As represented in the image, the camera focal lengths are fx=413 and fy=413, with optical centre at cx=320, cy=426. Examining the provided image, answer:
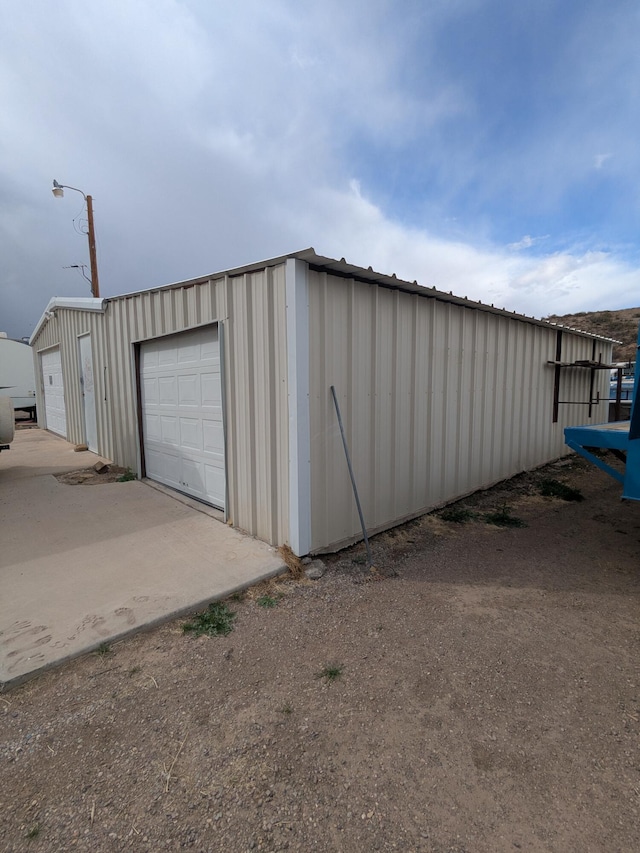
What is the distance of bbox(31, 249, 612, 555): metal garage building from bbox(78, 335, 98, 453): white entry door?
1.06 metres

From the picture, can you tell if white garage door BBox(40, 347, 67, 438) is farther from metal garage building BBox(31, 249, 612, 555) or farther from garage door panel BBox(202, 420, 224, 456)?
garage door panel BBox(202, 420, 224, 456)

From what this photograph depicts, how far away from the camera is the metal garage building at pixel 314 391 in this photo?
12.0ft

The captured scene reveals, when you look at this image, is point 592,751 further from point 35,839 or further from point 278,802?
point 35,839

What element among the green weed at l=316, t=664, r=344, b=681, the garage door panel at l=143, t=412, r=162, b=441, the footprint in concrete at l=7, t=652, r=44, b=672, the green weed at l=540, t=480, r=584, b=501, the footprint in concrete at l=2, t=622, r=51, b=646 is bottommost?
the green weed at l=540, t=480, r=584, b=501

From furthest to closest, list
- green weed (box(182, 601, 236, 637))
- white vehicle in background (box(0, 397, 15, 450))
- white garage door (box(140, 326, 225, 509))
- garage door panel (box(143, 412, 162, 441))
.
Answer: white vehicle in background (box(0, 397, 15, 450)), garage door panel (box(143, 412, 162, 441)), white garage door (box(140, 326, 225, 509)), green weed (box(182, 601, 236, 637))

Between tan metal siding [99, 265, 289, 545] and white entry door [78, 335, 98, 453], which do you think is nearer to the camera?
tan metal siding [99, 265, 289, 545]

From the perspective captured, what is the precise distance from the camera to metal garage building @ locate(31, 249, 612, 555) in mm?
3650

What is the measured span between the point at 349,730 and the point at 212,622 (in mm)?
1240

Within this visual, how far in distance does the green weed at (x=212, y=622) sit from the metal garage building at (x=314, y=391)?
2.87ft

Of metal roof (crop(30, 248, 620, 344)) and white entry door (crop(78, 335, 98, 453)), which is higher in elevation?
metal roof (crop(30, 248, 620, 344))

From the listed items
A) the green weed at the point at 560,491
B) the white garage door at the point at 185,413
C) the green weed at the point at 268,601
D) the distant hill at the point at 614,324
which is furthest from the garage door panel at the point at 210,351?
the distant hill at the point at 614,324

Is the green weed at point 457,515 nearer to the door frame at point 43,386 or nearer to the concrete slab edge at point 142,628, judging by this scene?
the concrete slab edge at point 142,628

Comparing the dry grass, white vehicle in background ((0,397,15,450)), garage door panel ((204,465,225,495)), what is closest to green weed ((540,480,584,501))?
the dry grass

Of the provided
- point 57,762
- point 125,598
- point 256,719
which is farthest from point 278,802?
point 125,598
